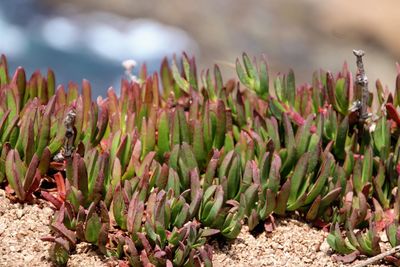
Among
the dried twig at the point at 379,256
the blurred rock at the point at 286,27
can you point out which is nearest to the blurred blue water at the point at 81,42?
the blurred rock at the point at 286,27

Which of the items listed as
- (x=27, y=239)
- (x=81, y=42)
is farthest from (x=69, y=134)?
(x=81, y=42)

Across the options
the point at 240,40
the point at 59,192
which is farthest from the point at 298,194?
the point at 240,40

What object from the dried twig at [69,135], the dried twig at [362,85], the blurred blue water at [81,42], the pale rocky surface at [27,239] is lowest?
the pale rocky surface at [27,239]

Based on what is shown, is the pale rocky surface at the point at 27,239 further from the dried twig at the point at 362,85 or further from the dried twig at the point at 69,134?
the dried twig at the point at 362,85

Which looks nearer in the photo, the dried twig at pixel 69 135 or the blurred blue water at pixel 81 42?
the dried twig at pixel 69 135

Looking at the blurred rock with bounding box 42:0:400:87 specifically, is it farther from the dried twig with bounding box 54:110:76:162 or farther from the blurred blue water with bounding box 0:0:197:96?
the dried twig with bounding box 54:110:76:162

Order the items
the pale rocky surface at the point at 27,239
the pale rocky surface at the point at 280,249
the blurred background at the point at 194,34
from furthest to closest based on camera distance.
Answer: the blurred background at the point at 194,34 → the pale rocky surface at the point at 280,249 → the pale rocky surface at the point at 27,239

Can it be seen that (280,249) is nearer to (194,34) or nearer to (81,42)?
(194,34)

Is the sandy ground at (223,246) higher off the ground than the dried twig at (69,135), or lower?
lower
